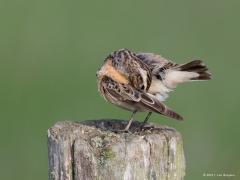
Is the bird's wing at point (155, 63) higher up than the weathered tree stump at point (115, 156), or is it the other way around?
the bird's wing at point (155, 63)

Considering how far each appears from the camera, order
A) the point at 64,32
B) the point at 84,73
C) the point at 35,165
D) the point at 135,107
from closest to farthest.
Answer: the point at 135,107 → the point at 35,165 → the point at 84,73 → the point at 64,32

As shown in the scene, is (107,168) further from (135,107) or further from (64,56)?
(64,56)

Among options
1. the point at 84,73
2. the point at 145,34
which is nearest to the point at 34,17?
the point at 145,34

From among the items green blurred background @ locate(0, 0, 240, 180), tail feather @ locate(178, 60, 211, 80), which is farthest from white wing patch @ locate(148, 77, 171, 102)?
green blurred background @ locate(0, 0, 240, 180)

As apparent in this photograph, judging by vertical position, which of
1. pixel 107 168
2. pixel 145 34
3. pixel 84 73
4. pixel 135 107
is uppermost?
pixel 145 34

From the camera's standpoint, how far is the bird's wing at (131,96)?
7574mm

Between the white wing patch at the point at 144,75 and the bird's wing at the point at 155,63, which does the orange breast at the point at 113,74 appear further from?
the bird's wing at the point at 155,63

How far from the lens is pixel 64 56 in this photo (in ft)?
53.7

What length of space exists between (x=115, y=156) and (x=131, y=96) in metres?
1.64

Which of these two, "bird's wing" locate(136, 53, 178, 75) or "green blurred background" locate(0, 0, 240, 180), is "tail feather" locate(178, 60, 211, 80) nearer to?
"bird's wing" locate(136, 53, 178, 75)

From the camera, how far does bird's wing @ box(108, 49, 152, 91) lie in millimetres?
8141

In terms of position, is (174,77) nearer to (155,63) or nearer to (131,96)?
(155,63)

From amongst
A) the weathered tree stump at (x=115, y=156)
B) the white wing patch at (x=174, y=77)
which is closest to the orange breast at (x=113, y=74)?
the white wing patch at (x=174, y=77)

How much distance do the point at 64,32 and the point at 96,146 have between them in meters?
11.7
